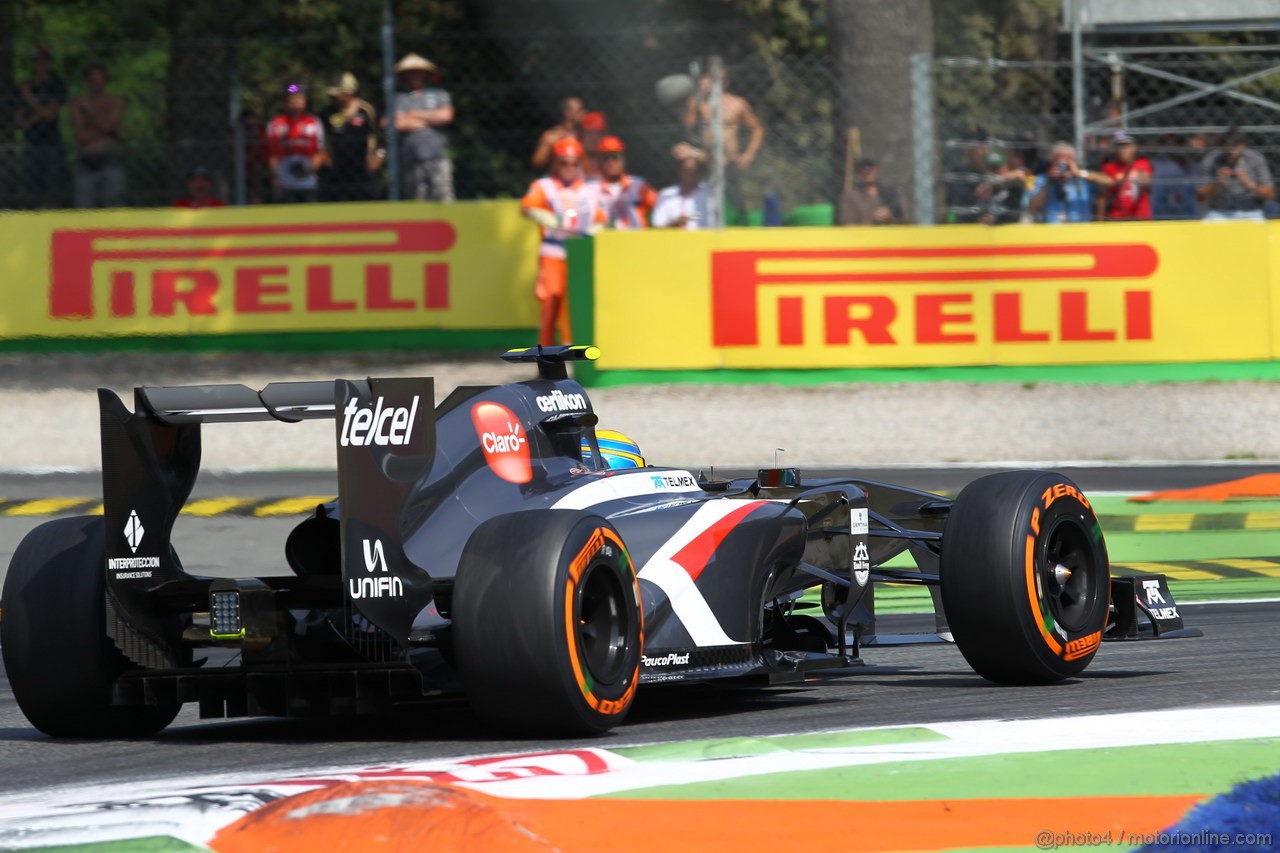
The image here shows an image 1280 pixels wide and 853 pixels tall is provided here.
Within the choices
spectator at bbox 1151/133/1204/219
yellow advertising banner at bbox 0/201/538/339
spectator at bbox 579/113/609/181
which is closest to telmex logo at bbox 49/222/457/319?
yellow advertising banner at bbox 0/201/538/339

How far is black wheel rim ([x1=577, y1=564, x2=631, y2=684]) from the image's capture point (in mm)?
5828

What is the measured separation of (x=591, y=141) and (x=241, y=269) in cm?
312

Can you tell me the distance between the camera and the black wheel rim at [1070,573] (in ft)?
22.7

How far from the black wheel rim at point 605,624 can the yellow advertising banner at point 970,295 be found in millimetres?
10110

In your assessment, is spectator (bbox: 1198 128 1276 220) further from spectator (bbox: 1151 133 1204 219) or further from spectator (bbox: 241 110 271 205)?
spectator (bbox: 241 110 271 205)

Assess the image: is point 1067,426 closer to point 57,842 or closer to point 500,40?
point 500,40

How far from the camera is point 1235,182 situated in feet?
55.6

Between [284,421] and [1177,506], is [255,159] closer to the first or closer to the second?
[1177,506]

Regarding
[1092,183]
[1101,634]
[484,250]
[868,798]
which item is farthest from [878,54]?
[868,798]

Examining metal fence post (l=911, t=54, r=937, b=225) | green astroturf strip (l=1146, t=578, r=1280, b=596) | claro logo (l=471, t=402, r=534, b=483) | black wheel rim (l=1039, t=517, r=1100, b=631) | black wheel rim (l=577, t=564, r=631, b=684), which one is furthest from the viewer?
metal fence post (l=911, t=54, r=937, b=225)

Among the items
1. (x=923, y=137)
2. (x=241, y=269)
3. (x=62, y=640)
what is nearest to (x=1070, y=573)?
(x=62, y=640)


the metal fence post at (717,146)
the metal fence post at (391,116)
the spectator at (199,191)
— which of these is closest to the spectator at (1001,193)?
the metal fence post at (717,146)

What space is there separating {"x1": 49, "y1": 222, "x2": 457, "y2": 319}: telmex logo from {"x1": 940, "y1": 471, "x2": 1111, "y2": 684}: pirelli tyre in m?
10.8

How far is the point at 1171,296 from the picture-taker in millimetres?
15805
